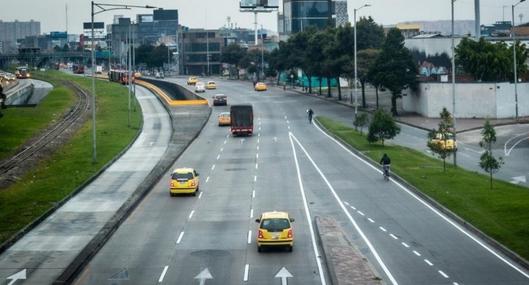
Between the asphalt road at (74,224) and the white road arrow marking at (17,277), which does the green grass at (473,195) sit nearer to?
the asphalt road at (74,224)

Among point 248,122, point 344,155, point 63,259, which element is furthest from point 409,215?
point 248,122

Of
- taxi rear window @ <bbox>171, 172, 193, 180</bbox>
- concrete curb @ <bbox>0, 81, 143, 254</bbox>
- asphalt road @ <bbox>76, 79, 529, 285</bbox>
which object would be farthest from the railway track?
taxi rear window @ <bbox>171, 172, 193, 180</bbox>

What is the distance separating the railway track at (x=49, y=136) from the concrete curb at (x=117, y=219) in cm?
1032

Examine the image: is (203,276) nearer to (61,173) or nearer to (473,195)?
(473,195)

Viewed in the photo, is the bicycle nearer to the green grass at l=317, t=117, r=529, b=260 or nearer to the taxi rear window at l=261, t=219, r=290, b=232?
the green grass at l=317, t=117, r=529, b=260

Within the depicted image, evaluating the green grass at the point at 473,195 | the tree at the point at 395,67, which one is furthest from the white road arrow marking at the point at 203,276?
the tree at the point at 395,67

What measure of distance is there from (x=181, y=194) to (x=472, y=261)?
71.3ft

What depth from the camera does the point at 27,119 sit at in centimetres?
10738

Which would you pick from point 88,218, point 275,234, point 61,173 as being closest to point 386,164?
point 88,218

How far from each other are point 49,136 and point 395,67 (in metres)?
40.1

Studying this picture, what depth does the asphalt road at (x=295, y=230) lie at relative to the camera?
33.6 m

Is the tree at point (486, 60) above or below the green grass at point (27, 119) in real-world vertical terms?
above

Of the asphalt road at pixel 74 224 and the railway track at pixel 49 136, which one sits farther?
the railway track at pixel 49 136

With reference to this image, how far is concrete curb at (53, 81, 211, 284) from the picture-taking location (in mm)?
33878
